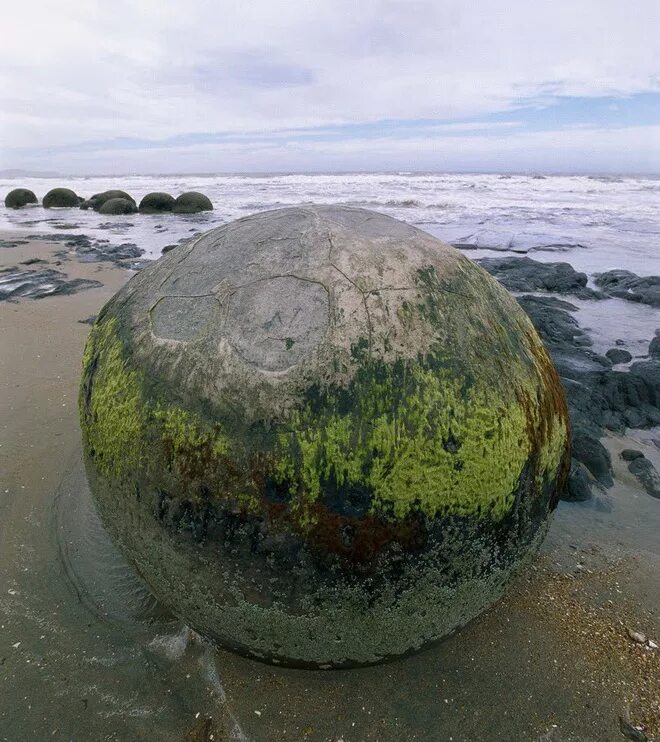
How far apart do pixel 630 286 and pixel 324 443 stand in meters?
8.14

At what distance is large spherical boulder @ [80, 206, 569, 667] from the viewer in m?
1.73

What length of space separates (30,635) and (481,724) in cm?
187

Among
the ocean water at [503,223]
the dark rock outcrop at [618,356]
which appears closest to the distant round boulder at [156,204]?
the ocean water at [503,223]

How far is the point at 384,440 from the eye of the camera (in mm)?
1723

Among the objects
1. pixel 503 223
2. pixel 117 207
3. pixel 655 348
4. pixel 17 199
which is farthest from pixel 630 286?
pixel 17 199

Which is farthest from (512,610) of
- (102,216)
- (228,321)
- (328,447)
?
(102,216)

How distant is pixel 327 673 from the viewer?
2160 millimetres

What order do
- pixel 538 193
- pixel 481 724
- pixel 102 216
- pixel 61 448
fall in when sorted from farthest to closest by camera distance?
1. pixel 538 193
2. pixel 102 216
3. pixel 61 448
4. pixel 481 724

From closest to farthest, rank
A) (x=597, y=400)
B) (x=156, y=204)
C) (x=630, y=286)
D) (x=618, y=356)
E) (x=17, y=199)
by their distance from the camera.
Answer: (x=597, y=400) < (x=618, y=356) < (x=630, y=286) < (x=156, y=204) < (x=17, y=199)

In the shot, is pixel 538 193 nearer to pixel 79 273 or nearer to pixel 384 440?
pixel 79 273

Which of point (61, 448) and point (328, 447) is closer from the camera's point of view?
point (328, 447)

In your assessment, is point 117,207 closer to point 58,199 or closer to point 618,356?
point 58,199

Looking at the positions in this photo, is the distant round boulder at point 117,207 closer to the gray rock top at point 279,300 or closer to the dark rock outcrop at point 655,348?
the dark rock outcrop at point 655,348

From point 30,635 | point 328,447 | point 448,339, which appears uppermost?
point 448,339
